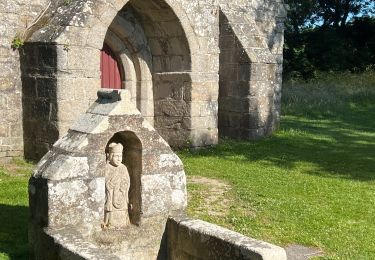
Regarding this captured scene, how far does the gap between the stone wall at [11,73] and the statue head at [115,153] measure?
16.7 feet

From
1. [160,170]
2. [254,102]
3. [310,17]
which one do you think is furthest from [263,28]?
[310,17]

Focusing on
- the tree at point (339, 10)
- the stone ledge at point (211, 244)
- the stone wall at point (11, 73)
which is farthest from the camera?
the tree at point (339, 10)

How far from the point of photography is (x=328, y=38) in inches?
1156

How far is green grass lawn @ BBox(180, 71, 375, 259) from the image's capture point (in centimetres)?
621

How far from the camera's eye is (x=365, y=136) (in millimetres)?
13438

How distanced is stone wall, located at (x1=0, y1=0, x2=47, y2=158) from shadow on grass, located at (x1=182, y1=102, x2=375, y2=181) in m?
3.33

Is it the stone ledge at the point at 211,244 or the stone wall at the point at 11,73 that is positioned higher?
the stone wall at the point at 11,73

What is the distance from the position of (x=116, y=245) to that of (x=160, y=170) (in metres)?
0.69

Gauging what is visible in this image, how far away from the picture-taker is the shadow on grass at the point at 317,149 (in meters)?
9.71

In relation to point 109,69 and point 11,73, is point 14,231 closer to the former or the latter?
point 11,73

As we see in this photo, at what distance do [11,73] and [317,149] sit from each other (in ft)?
20.2

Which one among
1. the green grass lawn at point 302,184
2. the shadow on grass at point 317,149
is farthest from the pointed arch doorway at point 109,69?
the shadow on grass at point 317,149

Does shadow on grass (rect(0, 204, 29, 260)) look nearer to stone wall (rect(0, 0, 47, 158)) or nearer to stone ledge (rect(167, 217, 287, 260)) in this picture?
stone ledge (rect(167, 217, 287, 260))

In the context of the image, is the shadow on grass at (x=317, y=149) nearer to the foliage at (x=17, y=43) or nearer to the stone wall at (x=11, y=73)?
the stone wall at (x=11, y=73)
